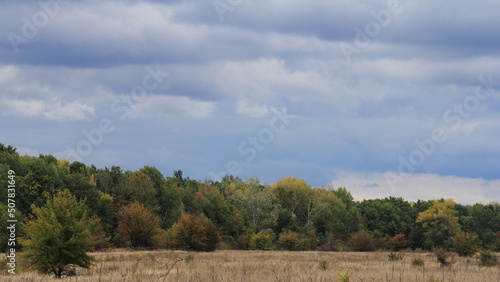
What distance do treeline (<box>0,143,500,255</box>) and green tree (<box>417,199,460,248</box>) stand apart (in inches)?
7.5

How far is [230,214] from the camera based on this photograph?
9094 centimetres

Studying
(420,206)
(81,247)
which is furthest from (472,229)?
(81,247)

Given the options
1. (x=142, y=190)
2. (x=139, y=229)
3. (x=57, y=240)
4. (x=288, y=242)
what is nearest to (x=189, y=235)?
(x=139, y=229)

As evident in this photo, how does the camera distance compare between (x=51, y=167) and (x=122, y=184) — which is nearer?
(x=51, y=167)

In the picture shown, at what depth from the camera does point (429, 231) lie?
103062 mm

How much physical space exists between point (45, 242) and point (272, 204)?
268ft

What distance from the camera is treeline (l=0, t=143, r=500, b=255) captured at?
181ft

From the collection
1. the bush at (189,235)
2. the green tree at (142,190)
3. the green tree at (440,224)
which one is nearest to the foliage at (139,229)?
the bush at (189,235)

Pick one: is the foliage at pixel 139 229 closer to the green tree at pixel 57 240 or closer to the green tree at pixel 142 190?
the green tree at pixel 57 240

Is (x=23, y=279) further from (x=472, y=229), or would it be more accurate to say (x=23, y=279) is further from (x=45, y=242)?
(x=472, y=229)

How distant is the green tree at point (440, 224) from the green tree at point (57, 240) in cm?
8727

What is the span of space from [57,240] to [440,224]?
3572 inches

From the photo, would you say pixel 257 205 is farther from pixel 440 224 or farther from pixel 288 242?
pixel 440 224

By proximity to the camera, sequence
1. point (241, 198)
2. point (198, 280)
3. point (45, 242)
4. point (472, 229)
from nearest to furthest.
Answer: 1. point (198, 280)
2. point (45, 242)
3. point (241, 198)
4. point (472, 229)
